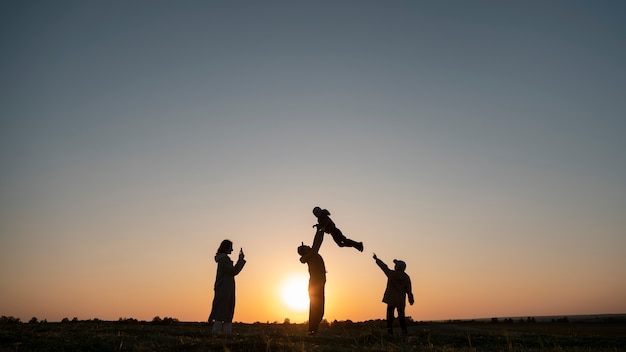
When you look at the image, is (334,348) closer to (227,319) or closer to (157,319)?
(227,319)

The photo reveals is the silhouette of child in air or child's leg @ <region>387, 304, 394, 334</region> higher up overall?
the silhouette of child in air

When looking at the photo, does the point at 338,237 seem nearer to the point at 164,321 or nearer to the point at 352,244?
the point at 352,244

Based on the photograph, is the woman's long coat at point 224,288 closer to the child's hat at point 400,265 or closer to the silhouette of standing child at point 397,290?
the silhouette of standing child at point 397,290

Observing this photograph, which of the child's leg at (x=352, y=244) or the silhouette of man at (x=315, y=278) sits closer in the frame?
the silhouette of man at (x=315, y=278)

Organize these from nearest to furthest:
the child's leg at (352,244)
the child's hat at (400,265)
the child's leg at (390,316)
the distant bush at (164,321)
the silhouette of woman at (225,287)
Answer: the child's leg at (352,244) < the silhouette of woman at (225,287) < the child's leg at (390,316) < the child's hat at (400,265) < the distant bush at (164,321)

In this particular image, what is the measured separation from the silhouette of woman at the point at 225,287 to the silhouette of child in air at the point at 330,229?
10.2 ft

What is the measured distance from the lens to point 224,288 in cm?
1498

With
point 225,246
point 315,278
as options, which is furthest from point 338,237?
point 225,246

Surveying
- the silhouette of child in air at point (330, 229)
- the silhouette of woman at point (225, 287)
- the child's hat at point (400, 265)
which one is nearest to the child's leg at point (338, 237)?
the silhouette of child in air at point (330, 229)

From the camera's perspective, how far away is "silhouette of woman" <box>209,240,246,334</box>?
1459cm

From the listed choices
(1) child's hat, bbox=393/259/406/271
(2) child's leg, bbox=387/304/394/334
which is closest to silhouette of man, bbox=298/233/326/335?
(2) child's leg, bbox=387/304/394/334

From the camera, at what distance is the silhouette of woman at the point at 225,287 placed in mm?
14594

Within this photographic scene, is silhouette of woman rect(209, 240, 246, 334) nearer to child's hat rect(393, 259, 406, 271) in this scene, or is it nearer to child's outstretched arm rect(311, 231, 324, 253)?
child's outstretched arm rect(311, 231, 324, 253)

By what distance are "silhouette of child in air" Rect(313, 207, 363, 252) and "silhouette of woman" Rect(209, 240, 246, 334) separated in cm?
312
